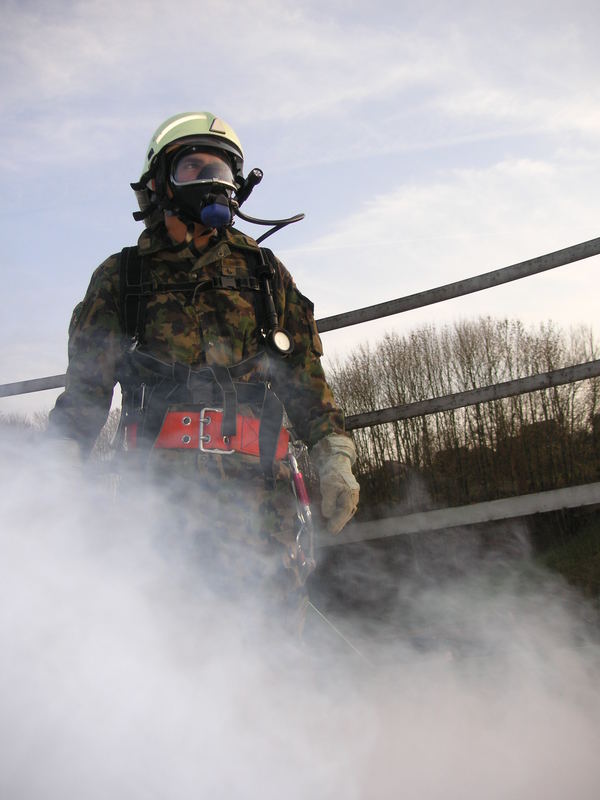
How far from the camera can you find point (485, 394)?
12.2 ft

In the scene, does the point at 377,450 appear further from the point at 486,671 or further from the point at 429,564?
the point at 486,671

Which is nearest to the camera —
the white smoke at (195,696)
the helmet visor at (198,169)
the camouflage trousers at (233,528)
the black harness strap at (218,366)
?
the white smoke at (195,696)

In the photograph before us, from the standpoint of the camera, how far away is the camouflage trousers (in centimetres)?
236

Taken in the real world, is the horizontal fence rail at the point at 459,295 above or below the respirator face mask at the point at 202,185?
below

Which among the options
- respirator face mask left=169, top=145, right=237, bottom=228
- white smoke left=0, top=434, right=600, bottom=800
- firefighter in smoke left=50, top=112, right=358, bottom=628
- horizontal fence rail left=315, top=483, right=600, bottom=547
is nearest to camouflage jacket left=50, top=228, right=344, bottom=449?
firefighter in smoke left=50, top=112, right=358, bottom=628

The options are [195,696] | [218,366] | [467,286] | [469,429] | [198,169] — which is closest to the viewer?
[195,696]

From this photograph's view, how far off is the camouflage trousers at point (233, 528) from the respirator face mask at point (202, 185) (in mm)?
861

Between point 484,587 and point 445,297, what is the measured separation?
8.23 feet

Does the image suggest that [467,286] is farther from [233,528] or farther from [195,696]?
[195,696]

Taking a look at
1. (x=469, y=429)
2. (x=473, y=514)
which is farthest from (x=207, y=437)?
(x=469, y=429)

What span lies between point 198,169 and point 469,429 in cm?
915

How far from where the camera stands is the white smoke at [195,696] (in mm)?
1854

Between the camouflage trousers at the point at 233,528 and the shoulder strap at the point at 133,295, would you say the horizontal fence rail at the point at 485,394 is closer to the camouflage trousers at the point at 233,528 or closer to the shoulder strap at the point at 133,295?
the camouflage trousers at the point at 233,528

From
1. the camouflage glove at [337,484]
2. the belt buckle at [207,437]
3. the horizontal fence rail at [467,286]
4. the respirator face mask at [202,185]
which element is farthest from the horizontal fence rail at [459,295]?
the belt buckle at [207,437]
